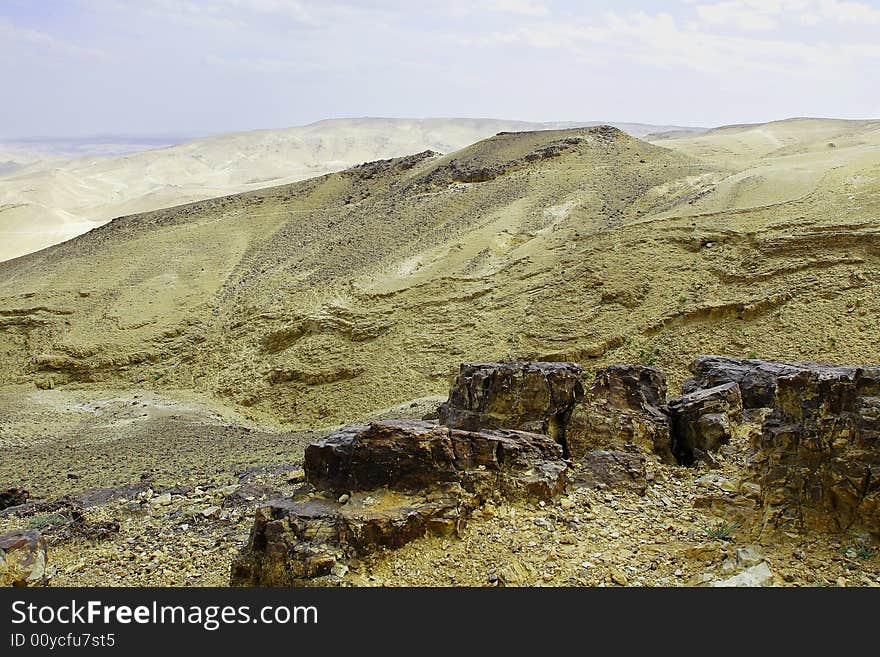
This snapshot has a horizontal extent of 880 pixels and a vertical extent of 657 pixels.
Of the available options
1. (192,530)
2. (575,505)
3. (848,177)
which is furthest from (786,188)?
(192,530)

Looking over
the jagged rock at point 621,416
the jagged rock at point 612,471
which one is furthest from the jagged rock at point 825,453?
the jagged rock at point 621,416

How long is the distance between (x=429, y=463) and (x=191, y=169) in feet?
380

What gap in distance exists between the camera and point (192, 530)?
8.24 metres

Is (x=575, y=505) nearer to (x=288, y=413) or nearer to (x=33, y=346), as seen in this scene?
(x=288, y=413)

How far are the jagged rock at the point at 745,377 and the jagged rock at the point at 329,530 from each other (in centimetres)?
445

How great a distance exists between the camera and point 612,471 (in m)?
7.08

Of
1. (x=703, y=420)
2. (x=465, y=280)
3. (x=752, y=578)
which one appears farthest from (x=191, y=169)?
(x=752, y=578)

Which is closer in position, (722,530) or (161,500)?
(722,530)

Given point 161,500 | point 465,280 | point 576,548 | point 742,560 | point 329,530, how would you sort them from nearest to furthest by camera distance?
point 742,560, point 576,548, point 329,530, point 161,500, point 465,280

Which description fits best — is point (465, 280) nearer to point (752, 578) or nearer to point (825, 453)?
point (825, 453)

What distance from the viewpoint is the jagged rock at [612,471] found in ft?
22.6

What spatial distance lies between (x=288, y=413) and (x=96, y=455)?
429 cm

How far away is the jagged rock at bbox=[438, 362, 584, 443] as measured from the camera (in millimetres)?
8234

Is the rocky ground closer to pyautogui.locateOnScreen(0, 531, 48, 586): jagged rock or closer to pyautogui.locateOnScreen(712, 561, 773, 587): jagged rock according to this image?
pyautogui.locateOnScreen(712, 561, 773, 587): jagged rock
